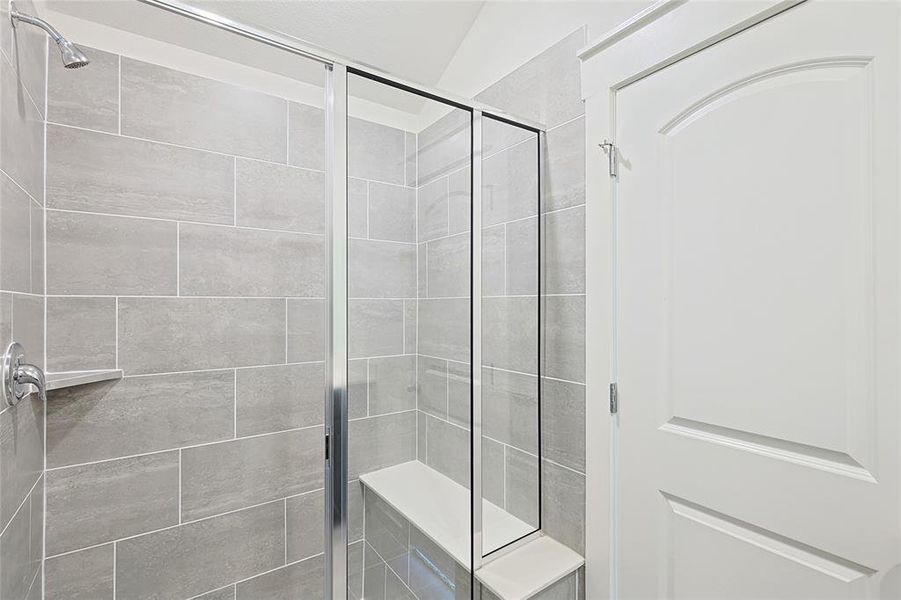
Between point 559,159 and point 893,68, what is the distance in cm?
76

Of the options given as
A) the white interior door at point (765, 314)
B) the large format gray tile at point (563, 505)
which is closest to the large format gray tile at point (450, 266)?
the white interior door at point (765, 314)

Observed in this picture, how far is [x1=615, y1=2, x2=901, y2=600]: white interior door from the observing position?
0.79m

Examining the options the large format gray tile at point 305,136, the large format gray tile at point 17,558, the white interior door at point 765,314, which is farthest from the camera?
the large format gray tile at point 305,136

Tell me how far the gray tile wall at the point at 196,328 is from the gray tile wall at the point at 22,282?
2cm

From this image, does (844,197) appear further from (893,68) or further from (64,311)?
(64,311)

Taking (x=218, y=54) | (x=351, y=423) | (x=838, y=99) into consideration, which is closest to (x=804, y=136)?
(x=838, y=99)

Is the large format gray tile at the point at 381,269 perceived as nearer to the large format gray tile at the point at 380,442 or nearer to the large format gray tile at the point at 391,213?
the large format gray tile at the point at 391,213

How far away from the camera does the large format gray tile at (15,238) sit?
0.89m

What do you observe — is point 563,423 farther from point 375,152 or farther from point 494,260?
point 375,152

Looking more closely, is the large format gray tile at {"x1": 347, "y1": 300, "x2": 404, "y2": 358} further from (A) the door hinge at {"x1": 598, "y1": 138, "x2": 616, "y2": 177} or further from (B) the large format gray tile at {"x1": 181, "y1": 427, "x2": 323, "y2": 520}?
(B) the large format gray tile at {"x1": 181, "y1": 427, "x2": 323, "y2": 520}

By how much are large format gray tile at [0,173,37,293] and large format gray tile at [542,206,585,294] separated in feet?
4.55

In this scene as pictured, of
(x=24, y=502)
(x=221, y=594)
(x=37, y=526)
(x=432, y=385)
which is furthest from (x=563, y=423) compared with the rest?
(x=37, y=526)

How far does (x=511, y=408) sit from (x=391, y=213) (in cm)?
74

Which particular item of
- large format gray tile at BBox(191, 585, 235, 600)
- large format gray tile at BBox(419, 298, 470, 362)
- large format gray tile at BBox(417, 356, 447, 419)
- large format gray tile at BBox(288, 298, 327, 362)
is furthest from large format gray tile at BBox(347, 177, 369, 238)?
large format gray tile at BBox(191, 585, 235, 600)
